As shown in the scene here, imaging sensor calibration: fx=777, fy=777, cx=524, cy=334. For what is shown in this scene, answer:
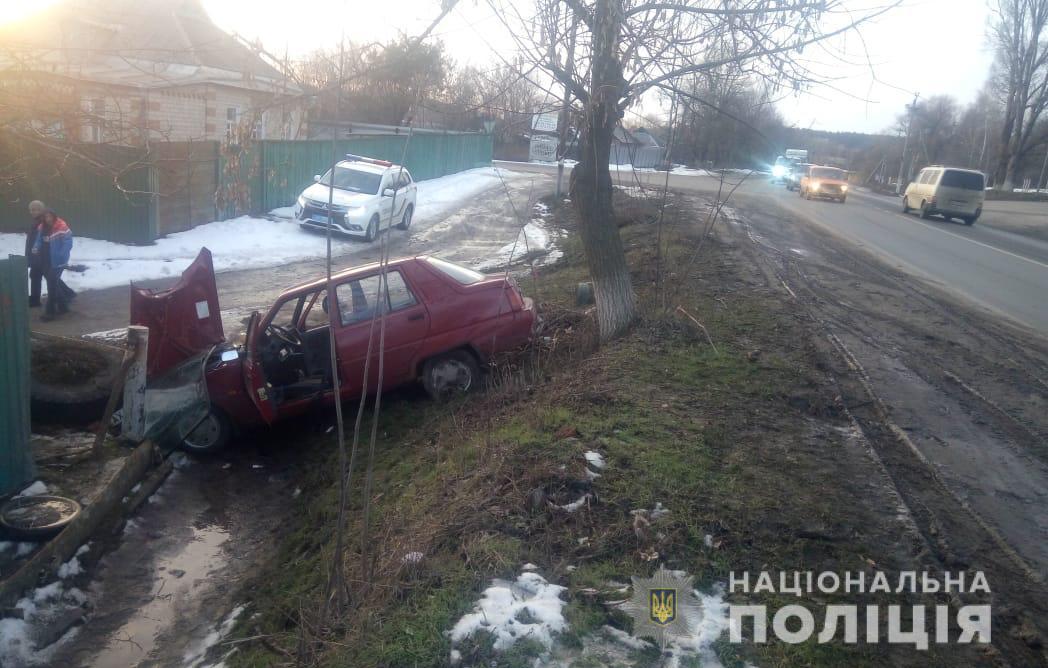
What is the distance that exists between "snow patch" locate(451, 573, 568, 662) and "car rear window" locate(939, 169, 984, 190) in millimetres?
29622

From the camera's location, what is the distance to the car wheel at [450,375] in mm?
7793

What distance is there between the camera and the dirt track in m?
4.36

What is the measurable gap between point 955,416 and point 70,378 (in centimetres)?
830

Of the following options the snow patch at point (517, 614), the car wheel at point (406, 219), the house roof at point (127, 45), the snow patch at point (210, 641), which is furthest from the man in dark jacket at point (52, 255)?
the car wheel at point (406, 219)

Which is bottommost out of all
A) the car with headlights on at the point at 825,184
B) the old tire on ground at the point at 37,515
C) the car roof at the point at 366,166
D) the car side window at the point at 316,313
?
the old tire on ground at the point at 37,515

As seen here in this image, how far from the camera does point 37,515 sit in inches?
211

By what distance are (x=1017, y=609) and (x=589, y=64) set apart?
587 cm

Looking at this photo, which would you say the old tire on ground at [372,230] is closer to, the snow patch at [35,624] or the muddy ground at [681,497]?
the muddy ground at [681,497]

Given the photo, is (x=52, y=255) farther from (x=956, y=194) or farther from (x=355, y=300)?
(x=956, y=194)

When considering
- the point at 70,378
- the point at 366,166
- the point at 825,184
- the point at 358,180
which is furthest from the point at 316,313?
the point at 825,184

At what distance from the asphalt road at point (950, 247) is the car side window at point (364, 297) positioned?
267cm

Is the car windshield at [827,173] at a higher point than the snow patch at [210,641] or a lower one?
higher

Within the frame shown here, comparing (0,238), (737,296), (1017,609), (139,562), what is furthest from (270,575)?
(0,238)

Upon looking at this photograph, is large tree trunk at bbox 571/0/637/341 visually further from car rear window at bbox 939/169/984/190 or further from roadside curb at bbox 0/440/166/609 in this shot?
car rear window at bbox 939/169/984/190
